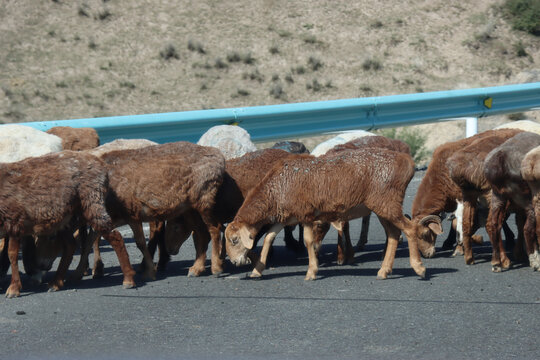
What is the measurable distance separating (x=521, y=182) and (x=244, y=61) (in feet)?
77.3

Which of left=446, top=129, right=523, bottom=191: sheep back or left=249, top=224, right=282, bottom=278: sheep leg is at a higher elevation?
left=446, top=129, right=523, bottom=191: sheep back

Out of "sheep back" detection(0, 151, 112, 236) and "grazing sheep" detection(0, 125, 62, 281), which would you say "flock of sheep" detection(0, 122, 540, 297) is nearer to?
"sheep back" detection(0, 151, 112, 236)

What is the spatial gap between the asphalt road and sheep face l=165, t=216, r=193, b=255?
0.39 metres

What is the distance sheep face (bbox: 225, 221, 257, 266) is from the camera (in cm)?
937

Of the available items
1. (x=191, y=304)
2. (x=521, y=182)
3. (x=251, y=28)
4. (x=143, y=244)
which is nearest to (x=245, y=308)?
(x=191, y=304)

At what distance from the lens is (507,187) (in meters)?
9.12

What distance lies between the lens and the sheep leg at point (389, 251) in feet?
29.6

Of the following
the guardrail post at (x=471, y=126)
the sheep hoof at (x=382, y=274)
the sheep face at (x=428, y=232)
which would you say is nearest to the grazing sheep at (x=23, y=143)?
the sheep hoof at (x=382, y=274)

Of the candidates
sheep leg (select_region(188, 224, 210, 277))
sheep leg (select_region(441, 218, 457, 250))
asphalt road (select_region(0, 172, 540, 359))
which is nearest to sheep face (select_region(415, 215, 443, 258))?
asphalt road (select_region(0, 172, 540, 359))

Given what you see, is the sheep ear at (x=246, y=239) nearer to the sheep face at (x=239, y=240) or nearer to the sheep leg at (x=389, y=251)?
the sheep face at (x=239, y=240)

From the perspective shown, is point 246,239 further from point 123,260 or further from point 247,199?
point 123,260

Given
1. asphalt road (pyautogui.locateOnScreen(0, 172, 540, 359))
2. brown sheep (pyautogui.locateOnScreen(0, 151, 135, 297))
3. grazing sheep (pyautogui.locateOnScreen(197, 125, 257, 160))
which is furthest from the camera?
grazing sheep (pyautogui.locateOnScreen(197, 125, 257, 160))

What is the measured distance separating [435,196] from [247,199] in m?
2.59

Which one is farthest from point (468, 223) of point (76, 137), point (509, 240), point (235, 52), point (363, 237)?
point (235, 52)
